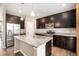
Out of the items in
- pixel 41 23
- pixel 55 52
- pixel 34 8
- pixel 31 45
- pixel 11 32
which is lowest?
pixel 55 52

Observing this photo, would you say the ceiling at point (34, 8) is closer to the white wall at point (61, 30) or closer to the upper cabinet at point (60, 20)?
the upper cabinet at point (60, 20)

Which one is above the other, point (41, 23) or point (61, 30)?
point (41, 23)

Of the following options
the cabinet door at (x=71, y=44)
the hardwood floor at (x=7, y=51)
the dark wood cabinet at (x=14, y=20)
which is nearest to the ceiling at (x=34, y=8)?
the dark wood cabinet at (x=14, y=20)

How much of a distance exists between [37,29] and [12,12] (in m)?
0.56

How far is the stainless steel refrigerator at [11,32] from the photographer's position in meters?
1.72

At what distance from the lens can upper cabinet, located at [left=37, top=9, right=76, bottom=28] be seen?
1.67 m

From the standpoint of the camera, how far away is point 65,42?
1.70 metres

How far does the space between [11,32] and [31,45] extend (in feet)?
1.50

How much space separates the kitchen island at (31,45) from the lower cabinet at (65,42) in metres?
0.13

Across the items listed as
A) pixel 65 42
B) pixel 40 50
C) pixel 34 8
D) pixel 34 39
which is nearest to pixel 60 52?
pixel 65 42

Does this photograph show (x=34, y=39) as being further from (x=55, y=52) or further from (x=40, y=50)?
(x=55, y=52)

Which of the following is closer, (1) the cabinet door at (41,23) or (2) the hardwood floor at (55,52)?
(2) the hardwood floor at (55,52)

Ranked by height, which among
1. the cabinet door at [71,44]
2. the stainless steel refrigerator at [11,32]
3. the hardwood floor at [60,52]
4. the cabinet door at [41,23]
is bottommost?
the hardwood floor at [60,52]

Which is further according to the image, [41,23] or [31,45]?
[41,23]
